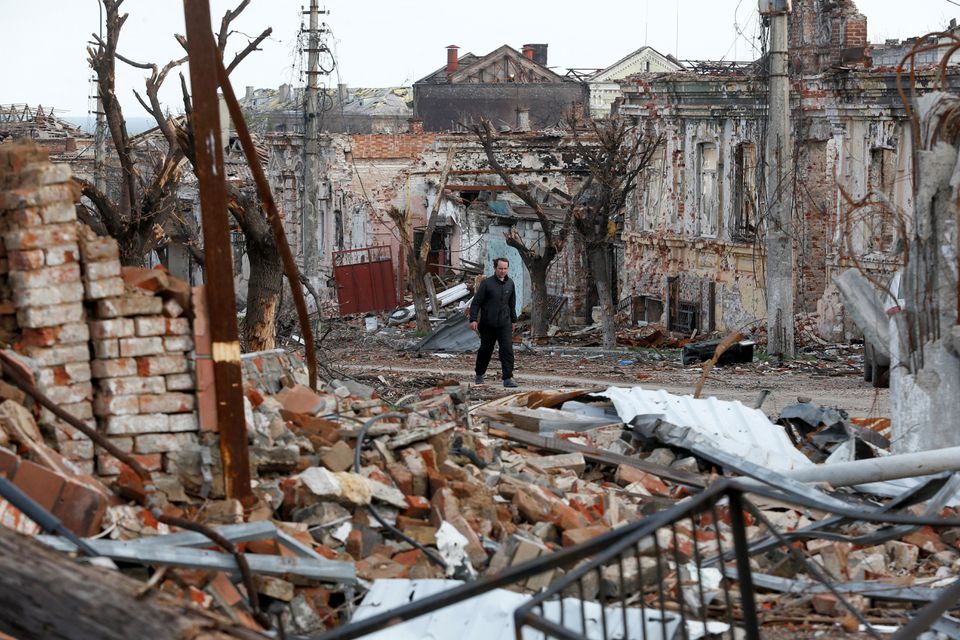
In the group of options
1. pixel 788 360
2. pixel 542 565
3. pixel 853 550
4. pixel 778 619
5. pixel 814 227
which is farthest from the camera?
pixel 814 227

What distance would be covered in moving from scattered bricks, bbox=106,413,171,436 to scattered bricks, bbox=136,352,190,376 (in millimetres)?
250

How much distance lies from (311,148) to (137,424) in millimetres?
20208

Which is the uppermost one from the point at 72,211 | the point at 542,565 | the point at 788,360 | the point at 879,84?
the point at 879,84

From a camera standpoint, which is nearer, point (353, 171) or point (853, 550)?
point (853, 550)

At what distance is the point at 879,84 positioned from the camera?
2483 centimetres

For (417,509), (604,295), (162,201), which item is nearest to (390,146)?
(604,295)

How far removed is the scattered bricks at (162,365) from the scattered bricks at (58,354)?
0.32 metres

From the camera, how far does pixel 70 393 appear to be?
6.97 m

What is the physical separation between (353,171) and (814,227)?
1763cm

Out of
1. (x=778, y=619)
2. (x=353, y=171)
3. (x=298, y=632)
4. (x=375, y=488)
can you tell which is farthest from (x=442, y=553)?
(x=353, y=171)

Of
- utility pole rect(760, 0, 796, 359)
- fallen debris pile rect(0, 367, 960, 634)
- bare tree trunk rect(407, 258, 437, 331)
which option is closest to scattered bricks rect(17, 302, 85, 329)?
fallen debris pile rect(0, 367, 960, 634)

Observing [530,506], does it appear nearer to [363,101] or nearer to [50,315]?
[50,315]

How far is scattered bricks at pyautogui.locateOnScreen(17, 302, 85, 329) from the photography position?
22.4 ft

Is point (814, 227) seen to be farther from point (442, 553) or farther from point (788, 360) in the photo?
point (442, 553)
